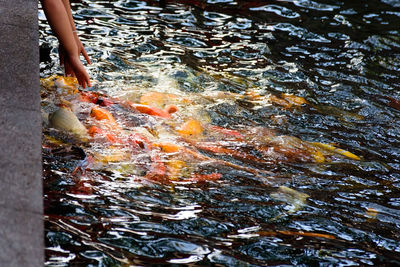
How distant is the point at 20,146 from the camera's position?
282 centimetres

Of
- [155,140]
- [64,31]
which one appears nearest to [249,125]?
[155,140]

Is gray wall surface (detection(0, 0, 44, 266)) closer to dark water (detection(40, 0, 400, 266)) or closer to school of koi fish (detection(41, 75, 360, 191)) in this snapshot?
dark water (detection(40, 0, 400, 266))

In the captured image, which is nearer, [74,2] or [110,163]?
[110,163]

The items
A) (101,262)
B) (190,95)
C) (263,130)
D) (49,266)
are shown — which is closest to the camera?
(49,266)

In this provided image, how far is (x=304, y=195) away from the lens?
4242 millimetres

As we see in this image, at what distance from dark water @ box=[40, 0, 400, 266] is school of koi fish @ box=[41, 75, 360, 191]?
159mm

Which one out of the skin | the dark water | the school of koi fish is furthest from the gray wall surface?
the school of koi fish

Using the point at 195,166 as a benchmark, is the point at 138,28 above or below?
above

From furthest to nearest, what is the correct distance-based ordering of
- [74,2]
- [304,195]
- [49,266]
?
[74,2] → [304,195] → [49,266]

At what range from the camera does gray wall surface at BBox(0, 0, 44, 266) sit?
221 centimetres

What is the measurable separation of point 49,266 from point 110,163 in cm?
163

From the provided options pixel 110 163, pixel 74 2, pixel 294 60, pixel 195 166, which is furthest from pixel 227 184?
pixel 74 2

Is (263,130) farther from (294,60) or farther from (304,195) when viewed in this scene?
(294,60)

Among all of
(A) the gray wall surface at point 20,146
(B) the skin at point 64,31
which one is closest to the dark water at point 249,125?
(A) the gray wall surface at point 20,146
